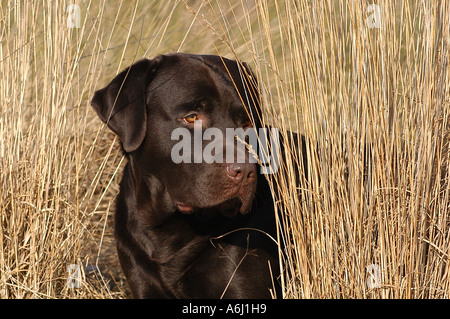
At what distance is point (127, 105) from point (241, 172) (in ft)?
2.03

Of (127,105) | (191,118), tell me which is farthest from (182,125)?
(127,105)

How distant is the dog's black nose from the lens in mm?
2566

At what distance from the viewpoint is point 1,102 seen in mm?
3078

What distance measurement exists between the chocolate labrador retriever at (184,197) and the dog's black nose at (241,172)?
66mm

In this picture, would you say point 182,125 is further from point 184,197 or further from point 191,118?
point 184,197

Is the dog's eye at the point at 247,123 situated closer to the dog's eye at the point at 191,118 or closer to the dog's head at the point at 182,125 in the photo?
the dog's head at the point at 182,125

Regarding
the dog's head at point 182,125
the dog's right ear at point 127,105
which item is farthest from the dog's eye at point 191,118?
the dog's right ear at point 127,105

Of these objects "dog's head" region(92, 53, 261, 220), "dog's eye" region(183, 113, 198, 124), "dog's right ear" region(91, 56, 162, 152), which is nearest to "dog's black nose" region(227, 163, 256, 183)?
"dog's head" region(92, 53, 261, 220)

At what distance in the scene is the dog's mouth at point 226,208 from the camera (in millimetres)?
2683

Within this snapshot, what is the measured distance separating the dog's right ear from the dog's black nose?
0.46 metres

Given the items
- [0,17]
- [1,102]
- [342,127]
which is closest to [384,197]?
[342,127]

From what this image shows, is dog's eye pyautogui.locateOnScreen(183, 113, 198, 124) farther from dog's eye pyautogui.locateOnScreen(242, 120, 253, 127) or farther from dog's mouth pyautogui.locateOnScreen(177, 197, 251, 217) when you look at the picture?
dog's mouth pyautogui.locateOnScreen(177, 197, 251, 217)

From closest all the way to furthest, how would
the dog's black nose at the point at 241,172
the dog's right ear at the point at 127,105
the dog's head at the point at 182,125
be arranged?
the dog's black nose at the point at 241,172
the dog's head at the point at 182,125
the dog's right ear at the point at 127,105

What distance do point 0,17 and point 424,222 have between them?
2228 mm
